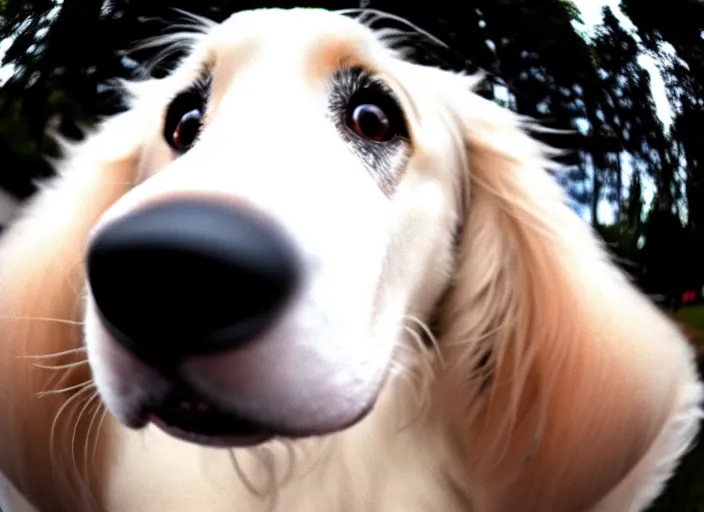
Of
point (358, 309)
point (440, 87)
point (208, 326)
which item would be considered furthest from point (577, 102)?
point (208, 326)

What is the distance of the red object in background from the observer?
0.87m

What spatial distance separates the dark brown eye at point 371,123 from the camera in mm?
762

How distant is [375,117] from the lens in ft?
2.55

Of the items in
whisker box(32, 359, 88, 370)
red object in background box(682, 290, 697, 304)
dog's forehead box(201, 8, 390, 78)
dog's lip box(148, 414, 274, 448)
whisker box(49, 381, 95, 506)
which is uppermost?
dog's forehead box(201, 8, 390, 78)

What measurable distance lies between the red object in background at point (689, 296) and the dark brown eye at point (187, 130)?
551 mm

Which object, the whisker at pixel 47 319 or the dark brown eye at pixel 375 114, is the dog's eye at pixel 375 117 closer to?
the dark brown eye at pixel 375 114

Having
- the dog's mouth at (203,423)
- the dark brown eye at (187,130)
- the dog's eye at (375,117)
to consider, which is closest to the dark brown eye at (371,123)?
the dog's eye at (375,117)

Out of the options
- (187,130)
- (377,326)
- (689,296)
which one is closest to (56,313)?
(187,130)

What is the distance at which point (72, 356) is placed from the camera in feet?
2.68

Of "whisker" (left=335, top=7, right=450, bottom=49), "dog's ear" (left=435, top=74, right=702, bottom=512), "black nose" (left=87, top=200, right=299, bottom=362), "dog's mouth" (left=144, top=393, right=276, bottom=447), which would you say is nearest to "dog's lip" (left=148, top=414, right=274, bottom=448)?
"dog's mouth" (left=144, top=393, right=276, bottom=447)

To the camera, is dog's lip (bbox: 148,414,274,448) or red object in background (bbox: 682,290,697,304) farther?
red object in background (bbox: 682,290,697,304)

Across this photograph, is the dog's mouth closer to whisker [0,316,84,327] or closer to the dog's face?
the dog's face

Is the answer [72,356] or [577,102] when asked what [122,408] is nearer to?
[72,356]

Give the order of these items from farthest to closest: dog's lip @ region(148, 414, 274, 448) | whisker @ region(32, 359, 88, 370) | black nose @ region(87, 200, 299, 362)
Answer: whisker @ region(32, 359, 88, 370)
dog's lip @ region(148, 414, 274, 448)
black nose @ region(87, 200, 299, 362)
